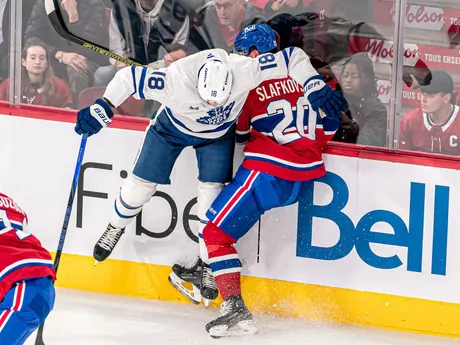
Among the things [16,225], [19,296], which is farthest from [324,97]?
[19,296]

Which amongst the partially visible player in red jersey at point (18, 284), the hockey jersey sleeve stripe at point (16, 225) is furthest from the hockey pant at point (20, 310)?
the hockey jersey sleeve stripe at point (16, 225)

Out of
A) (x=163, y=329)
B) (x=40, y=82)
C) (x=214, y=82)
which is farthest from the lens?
(x=40, y=82)

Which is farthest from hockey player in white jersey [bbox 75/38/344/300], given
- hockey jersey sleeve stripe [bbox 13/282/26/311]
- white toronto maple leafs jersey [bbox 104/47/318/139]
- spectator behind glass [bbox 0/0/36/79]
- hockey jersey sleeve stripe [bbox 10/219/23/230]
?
hockey jersey sleeve stripe [bbox 13/282/26/311]

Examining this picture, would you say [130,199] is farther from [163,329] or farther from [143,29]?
[143,29]

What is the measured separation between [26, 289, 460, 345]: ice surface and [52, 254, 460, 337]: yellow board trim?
1.9 inches

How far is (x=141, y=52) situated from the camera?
440cm

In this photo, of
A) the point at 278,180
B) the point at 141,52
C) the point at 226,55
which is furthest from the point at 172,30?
the point at 278,180

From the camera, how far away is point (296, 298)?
4301 mm

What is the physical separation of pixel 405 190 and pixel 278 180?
520 millimetres

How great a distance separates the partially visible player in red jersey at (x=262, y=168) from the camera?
4.08 m

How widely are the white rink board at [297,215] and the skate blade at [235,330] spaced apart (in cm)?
33

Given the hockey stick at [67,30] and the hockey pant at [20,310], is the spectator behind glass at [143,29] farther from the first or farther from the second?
the hockey pant at [20,310]

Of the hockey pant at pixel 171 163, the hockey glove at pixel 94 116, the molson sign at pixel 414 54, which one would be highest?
the molson sign at pixel 414 54

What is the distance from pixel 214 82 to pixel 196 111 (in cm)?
20
